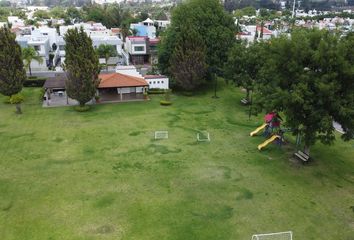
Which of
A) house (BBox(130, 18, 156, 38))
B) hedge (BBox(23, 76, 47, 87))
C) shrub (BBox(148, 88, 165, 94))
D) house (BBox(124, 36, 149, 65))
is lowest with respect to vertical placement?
shrub (BBox(148, 88, 165, 94))

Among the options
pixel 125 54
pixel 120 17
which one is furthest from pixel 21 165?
pixel 120 17

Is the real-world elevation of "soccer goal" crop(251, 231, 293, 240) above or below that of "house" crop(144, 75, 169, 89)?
below

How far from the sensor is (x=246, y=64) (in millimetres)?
36719

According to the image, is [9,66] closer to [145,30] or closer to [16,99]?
[16,99]

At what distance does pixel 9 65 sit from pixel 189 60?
19.1 metres

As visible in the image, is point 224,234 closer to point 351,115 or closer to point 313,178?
point 313,178

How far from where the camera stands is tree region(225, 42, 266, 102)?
36062 millimetres

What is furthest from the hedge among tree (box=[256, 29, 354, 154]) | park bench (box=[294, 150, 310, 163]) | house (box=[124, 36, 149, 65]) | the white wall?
park bench (box=[294, 150, 310, 163])

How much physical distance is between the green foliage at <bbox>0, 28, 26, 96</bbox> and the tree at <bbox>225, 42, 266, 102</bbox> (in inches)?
880

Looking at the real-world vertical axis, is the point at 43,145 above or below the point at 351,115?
below

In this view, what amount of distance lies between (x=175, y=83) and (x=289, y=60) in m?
21.8

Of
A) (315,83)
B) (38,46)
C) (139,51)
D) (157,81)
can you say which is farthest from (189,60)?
(38,46)

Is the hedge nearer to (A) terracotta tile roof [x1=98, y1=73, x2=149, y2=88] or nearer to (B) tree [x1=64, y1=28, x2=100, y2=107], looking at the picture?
(A) terracotta tile roof [x1=98, y1=73, x2=149, y2=88]

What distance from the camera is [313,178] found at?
75.3ft
